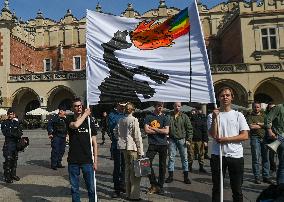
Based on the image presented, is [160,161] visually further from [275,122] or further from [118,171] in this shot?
[275,122]

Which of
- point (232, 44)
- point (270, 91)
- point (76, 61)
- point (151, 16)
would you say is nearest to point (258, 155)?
point (270, 91)

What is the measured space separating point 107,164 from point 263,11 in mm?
25316

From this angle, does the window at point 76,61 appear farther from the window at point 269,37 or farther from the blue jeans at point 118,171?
the blue jeans at point 118,171

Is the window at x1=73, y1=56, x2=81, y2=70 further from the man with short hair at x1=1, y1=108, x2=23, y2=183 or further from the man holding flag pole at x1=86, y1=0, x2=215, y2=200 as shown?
the man holding flag pole at x1=86, y1=0, x2=215, y2=200

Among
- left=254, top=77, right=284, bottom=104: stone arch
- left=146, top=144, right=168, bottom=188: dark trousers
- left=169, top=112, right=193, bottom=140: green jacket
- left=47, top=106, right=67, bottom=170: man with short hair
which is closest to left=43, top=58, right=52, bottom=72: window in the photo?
left=254, top=77, right=284, bottom=104: stone arch

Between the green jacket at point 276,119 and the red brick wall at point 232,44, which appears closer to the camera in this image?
the green jacket at point 276,119

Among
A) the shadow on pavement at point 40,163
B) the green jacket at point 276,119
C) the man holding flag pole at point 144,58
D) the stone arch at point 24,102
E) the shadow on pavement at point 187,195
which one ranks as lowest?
the shadow on pavement at point 187,195

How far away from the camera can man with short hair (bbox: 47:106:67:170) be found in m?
10.9

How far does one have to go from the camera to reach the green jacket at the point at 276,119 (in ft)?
24.6

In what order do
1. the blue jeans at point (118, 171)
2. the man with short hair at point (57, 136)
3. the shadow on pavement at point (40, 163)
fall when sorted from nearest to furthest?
the blue jeans at point (118, 171), the man with short hair at point (57, 136), the shadow on pavement at point (40, 163)

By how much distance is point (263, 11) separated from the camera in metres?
32.0

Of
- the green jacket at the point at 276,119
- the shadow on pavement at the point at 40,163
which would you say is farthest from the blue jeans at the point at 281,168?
the shadow on pavement at the point at 40,163

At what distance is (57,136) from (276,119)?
6.39 m

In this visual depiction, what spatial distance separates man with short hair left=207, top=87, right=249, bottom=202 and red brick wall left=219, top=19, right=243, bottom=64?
94.6 feet
